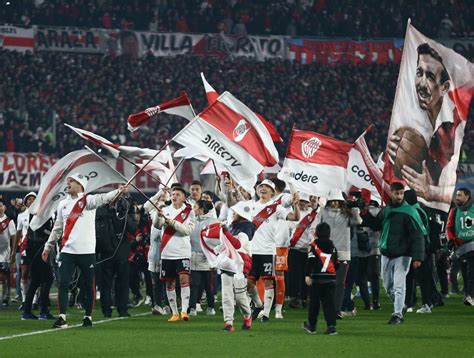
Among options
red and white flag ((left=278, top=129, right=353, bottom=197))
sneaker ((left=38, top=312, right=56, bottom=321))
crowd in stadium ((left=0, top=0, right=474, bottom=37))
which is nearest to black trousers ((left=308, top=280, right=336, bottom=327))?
red and white flag ((left=278, top=129, right=353, bottom=197))

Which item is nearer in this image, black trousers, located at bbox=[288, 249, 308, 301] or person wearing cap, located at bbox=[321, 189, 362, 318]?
person wearing cap, located at bbox=[321, 189, 362, 318]

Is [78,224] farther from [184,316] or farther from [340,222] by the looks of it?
[340,222]

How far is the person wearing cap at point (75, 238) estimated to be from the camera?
1617cm

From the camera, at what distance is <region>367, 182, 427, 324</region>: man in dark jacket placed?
16.5 meters

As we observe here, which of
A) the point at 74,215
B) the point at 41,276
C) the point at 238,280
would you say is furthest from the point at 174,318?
the point at 74,215

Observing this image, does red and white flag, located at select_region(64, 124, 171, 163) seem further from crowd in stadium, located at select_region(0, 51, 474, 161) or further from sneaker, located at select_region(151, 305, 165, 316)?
crowd in stadium, located at select_region(0, 51, 474, 161)

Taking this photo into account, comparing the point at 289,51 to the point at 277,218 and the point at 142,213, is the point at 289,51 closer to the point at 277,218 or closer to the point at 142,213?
the point at 142,213

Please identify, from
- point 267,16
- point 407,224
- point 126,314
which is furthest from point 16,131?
point 407,224

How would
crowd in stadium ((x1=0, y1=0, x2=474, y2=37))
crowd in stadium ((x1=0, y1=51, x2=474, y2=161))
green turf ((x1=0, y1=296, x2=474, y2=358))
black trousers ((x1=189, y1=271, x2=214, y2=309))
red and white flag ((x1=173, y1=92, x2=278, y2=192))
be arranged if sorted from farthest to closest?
crowd in stadium ((x1=0, y1=0, x2=474, y2=37)) → crowd in stadium ((x1=0, y1=51, x2=474, y2=161)) → black trousers ((x1=189, y1=271, x2=214, y2=309)) → red and white flag ((x1=173, y1=92, x2=278, y2=192)) → green turf ((x1=0, y1=296, x2=474, y2=358))

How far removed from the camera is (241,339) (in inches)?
566

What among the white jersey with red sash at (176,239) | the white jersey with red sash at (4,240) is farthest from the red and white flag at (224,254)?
the white jersey with red sash at (4,240)

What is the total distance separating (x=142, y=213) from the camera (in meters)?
22.0

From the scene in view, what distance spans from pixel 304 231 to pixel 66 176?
530cm

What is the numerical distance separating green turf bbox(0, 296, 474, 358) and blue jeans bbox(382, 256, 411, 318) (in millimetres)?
349
